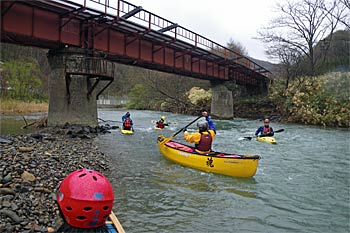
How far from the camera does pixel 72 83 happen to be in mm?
14812

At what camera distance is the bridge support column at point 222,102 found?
33719 millimetres

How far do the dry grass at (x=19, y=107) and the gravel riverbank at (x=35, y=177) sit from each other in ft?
57.5

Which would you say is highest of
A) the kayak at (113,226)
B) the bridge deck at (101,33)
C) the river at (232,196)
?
the bridge deck at (101,33)

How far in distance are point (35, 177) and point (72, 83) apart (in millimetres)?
9379

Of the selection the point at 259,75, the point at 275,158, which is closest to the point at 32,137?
the point at 275,158

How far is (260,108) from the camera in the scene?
35.9 metres

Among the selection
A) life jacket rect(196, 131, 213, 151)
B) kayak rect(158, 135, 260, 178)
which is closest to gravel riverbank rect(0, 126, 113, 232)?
kayak rect(158, 135, 260, 178)

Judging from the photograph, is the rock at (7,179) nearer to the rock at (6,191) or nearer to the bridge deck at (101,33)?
the rock at (6,191)

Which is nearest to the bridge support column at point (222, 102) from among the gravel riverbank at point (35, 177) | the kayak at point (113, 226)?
the gravel riverbank at point (35, 177)

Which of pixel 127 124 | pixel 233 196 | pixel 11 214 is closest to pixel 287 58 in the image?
pixel 127 124

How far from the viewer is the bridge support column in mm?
33719

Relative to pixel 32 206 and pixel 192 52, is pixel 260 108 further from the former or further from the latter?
pixel 32 206

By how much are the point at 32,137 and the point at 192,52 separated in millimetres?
15940

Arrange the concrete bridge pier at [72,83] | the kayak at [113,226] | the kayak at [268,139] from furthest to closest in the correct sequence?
the kayak at [268,139]
the concrete bridge pier at [72,83]
the kayak at [113,226]
